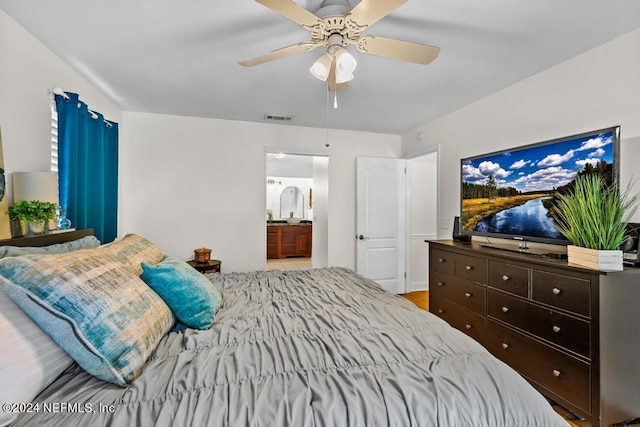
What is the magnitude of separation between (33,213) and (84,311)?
1159 millimetres

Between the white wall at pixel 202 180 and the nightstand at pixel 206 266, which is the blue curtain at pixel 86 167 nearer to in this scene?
the white wall at pixel 202 180

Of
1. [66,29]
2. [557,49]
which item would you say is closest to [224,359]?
[66,29]

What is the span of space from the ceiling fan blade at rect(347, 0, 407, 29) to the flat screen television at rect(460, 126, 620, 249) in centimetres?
174

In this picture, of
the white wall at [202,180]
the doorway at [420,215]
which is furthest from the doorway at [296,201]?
the doorway at [420,215]

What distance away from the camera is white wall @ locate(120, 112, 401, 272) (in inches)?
143

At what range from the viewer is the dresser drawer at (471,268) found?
2.47 meters

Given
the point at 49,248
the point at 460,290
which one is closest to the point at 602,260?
the point at 460,290

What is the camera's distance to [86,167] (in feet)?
8.10

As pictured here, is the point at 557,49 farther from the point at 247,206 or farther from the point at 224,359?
the point at 247,206

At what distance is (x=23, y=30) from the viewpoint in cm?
188

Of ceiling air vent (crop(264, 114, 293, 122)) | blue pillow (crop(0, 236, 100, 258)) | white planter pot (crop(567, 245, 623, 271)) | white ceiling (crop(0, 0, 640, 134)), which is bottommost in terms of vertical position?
white planter pot (crop(567, 245, 623, 271))

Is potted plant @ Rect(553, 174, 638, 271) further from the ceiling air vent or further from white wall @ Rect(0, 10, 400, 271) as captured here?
the ceiling air vent

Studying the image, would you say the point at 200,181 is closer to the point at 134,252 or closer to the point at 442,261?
the point at 134,252

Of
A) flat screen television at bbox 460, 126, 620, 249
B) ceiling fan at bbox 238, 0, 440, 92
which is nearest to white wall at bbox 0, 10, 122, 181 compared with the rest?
ceiling fan at bbox 238, 0, 440, 92
